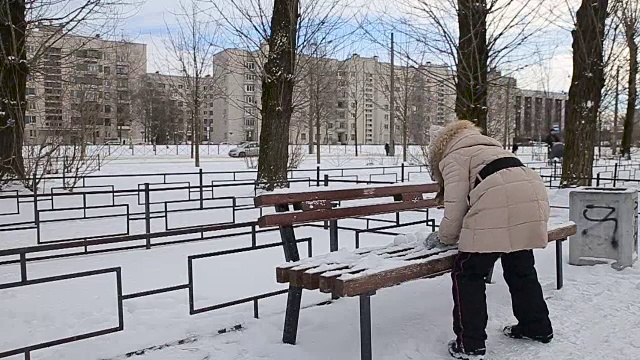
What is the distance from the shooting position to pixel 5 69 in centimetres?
1119

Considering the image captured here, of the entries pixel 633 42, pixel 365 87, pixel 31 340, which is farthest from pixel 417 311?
pixel 365 87

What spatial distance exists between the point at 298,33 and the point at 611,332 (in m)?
10.3

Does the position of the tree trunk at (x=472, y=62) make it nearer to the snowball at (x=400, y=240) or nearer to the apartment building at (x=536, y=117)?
the snowball at (x=400, y=240)

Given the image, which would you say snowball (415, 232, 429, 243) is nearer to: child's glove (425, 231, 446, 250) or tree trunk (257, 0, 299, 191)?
child's glove (425, 231, 446, 250)

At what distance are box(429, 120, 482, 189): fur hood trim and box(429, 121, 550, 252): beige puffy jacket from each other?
6cm

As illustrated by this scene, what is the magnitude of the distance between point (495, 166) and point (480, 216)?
330 millimetres

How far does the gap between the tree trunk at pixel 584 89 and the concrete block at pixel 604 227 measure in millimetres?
7873

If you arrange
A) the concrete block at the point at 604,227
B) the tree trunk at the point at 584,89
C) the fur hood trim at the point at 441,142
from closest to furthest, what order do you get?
the fur hood trim at the point at 441,142, the concrete block at the point at 604,227, the tree trunk at the point at 584,89

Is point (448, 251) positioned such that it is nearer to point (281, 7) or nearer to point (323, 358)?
point (323, 358)

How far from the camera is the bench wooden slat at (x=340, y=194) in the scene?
430 cm

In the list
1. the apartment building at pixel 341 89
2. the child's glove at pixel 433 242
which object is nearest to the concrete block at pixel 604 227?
the child's glove at pixel 433 242

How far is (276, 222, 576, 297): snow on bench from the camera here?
330 cm

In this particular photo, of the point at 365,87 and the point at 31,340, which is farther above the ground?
the point at 365,87

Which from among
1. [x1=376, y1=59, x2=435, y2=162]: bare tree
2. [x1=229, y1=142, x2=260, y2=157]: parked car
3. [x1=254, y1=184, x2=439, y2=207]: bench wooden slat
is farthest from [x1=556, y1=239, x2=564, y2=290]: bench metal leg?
[x1=229, y1=142, x2=260, y2=157]: parked car
